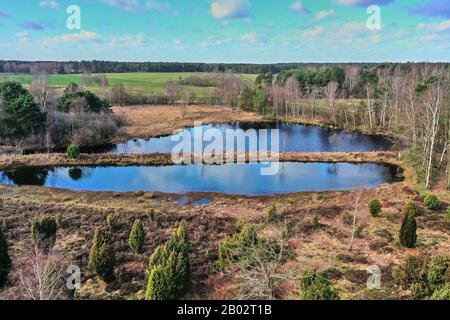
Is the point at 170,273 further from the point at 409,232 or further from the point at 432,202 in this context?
the point at 432,202

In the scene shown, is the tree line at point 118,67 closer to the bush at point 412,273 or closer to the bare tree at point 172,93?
the bare tree at point 172,93

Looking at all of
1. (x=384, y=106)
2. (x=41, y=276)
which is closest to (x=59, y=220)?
(x=41, y=276)

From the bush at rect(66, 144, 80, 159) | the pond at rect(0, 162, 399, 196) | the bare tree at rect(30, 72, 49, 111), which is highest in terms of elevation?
the bare tree at rect(30, 72, 49, 111)

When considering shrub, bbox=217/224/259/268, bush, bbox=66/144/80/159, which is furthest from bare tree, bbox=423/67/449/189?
bush, bbox=66/144/80/159

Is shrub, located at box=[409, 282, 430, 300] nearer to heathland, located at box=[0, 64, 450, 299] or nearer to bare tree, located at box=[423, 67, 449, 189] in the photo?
heathland, located at box=[0, 64, 450, 299]

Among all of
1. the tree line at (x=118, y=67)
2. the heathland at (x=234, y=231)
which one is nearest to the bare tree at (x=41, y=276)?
the heathland at (x=234, y=231)
